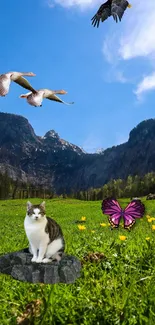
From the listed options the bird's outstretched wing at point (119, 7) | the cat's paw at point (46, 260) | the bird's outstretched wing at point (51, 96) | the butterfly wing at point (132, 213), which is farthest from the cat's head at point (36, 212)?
the bird's outstretched wing at point (119, 7)

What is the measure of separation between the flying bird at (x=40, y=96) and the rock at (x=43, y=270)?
1.22m

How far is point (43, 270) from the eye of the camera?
8.75 feet

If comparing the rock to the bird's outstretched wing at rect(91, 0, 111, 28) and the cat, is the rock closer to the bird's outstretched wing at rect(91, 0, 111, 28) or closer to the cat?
the cat

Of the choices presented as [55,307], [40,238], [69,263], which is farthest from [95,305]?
[40,238]

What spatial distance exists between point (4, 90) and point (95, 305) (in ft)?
8.98

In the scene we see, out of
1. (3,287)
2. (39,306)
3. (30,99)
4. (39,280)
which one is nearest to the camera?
(30,99)

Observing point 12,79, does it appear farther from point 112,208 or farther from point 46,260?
point 46,260

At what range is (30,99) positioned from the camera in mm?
1755

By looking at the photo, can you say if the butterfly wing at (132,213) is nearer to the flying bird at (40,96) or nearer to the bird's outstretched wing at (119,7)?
the flying bird at (40,96)

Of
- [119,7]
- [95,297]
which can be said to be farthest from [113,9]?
[95,297]

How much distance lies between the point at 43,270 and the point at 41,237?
22 cm

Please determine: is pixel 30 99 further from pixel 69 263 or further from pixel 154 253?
pixel 154 253

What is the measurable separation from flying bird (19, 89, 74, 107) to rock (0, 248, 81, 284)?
1220 mm

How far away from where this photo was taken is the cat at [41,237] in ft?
9.06
